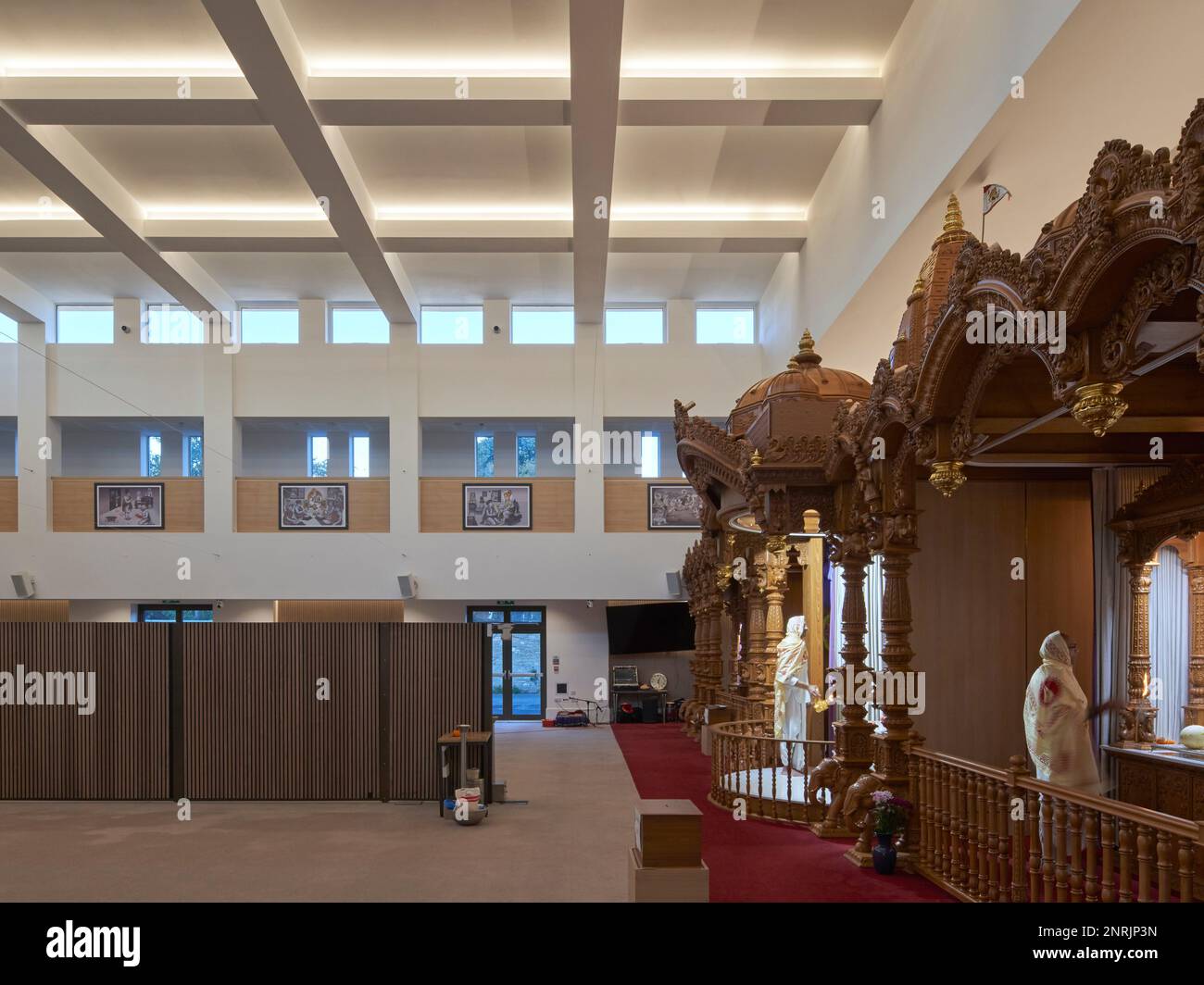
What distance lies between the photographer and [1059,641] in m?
7.47

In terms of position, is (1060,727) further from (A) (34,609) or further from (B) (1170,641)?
(A) (34,609)

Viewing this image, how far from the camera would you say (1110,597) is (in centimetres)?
1002

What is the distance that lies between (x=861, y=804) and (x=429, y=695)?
650 cm

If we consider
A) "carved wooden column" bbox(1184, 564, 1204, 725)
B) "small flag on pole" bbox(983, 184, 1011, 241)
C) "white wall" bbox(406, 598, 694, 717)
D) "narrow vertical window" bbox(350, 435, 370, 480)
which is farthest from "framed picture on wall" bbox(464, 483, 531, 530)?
"carved wooden column" bbox(1184, 564, 1204, 725)

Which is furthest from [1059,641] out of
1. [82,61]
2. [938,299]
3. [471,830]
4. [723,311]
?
[723,311]

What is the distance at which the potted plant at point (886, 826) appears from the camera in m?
8.01

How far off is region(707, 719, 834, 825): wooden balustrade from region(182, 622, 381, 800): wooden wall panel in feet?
15.4

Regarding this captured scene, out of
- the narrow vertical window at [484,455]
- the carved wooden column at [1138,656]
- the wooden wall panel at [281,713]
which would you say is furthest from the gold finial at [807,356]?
the narrow vertical window at [484,455]

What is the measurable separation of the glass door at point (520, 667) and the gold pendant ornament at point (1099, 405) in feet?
63.0

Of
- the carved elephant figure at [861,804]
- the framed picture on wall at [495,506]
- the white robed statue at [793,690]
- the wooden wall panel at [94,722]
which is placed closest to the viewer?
the carved elephant figure at [861,804]

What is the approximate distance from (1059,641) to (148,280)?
66.9 ft

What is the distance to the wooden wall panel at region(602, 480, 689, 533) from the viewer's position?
2258 cm

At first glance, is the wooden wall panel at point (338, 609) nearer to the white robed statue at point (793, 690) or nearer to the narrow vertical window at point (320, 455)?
the narrow vertical window at point (320, 455)

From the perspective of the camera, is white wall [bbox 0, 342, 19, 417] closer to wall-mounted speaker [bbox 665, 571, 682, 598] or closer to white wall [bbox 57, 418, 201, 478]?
white wall [bbox 57, 418, 201, 478]
